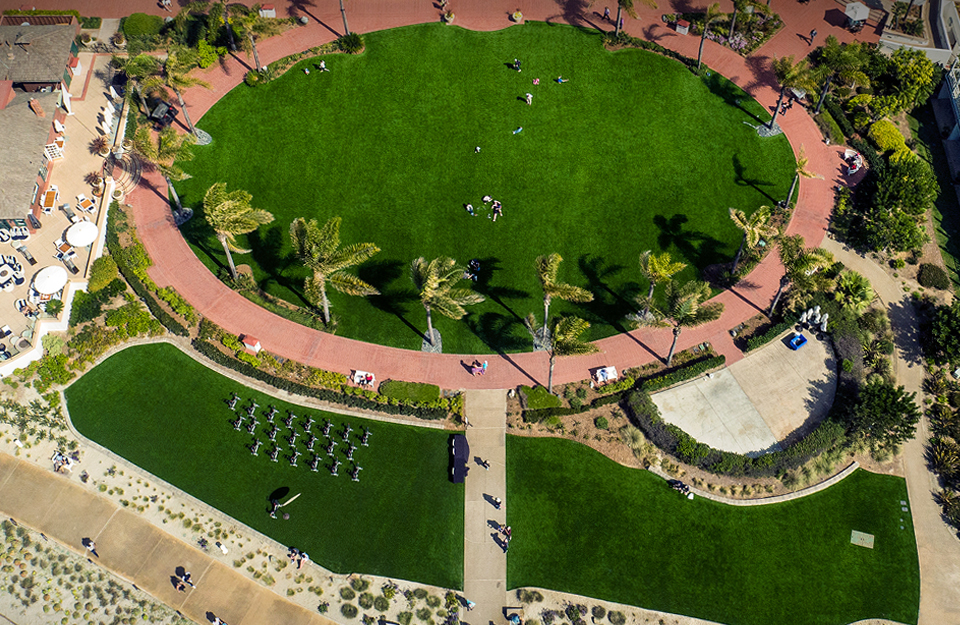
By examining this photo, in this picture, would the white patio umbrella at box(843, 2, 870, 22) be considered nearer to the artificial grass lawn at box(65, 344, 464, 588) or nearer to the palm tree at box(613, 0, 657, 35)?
the palm tree at box(613, 0, 657, 35)

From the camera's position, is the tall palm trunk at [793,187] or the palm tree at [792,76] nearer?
the tall palm trunk at [793,187]

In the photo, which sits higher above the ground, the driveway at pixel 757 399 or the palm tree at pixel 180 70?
the palm tree at pixel 180 70

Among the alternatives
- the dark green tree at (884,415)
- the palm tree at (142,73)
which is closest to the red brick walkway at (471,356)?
the palm tree at (142,73)

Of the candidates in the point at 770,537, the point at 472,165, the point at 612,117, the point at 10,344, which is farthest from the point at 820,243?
the point at 10,344

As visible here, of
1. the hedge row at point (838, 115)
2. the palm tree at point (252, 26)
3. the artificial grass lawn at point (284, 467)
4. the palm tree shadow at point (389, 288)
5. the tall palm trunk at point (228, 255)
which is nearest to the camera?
the artificial grass lawn at point (284, 467)

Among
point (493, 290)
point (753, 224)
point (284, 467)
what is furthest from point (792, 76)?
point (284, 467)

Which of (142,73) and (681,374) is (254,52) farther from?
(681,374)

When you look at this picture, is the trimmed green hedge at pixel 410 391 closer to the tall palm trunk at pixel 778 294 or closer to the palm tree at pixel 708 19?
the tall palm trunk at pixel 778 294
